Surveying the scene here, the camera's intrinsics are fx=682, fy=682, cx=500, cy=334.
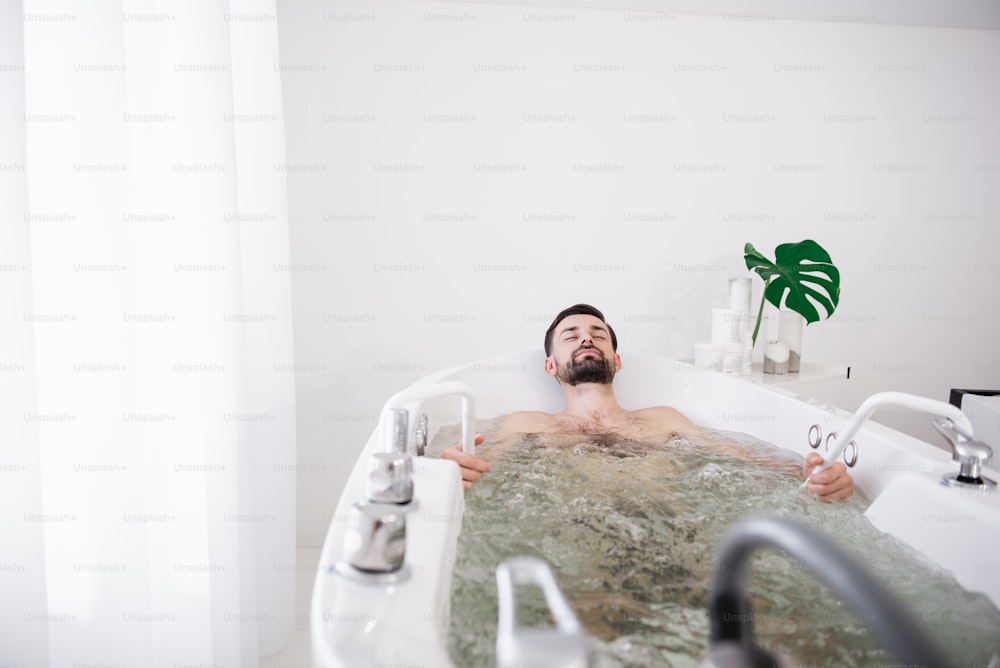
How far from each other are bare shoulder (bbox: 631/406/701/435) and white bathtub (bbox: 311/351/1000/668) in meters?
0.16

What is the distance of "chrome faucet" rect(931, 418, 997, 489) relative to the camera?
1279 millimetres

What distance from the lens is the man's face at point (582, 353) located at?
2191mm

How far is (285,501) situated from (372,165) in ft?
4.44

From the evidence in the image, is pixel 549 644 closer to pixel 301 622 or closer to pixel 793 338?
→ pixel 301 622

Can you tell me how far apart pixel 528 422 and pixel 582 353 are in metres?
0.29

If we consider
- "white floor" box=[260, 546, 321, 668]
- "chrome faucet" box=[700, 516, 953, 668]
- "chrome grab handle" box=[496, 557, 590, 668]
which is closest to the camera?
"chrome faucet" box=[700, 516, 953, 668]

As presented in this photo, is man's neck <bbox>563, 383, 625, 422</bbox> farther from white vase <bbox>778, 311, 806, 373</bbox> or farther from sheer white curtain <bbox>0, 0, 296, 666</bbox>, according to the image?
sheer white curtain <bbox>0, 0, 296, 666</bbox>

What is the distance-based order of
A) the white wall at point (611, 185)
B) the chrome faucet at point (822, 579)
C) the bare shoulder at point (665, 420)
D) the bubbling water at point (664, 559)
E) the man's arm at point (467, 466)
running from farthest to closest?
the white wall at point (611, 185), the bare shoulder at point (665, 420), the man's arm at point (467, 466), the bubbling water at point (664, 559), the chrome faucet at point (822, 579)

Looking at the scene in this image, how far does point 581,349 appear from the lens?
2201 millimetres

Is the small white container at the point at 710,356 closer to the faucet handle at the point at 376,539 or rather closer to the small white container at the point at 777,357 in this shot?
the small white container at the point at 777,357

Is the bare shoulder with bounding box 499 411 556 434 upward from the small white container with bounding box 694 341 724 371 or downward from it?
downward

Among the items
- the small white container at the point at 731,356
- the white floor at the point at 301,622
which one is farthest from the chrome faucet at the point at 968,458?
the white floor at the point at 301,622

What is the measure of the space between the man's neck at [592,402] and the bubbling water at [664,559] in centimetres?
29

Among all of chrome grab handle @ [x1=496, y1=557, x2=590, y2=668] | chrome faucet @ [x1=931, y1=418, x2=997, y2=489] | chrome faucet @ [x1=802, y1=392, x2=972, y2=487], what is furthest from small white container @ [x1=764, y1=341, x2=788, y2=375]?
chrome grab handle @ [x1=496, y1=557, x2=590, y2=668]
